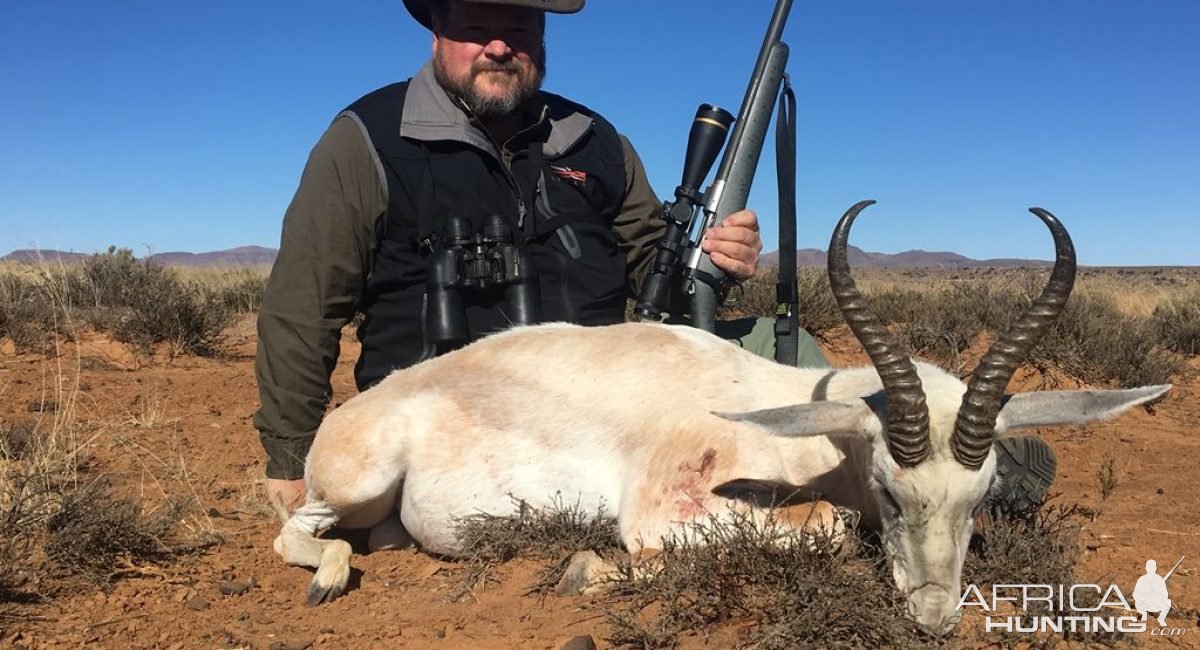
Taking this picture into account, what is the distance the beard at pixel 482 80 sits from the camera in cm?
558

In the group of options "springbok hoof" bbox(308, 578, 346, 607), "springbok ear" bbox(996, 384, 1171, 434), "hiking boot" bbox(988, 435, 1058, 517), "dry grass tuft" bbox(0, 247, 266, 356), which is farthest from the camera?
"dry grass tuft" bbox(0, 247, 266, 356)

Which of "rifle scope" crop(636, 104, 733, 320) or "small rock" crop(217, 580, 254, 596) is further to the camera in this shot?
"rifle scope" crop(636, 104, 733, 320)

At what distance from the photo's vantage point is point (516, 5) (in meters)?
5.46

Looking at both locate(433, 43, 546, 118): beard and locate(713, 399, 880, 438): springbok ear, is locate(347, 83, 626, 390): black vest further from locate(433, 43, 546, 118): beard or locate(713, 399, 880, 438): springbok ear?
locate(713, 399, 880, 438): springbok ear

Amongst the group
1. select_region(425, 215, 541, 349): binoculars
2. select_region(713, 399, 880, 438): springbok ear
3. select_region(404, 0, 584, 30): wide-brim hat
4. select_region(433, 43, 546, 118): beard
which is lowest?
select_region(713, 399, 880, 438): springbok ear

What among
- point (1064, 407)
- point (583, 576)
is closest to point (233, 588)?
point (583, 576)

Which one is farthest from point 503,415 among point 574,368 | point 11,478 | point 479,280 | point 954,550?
point 11,478

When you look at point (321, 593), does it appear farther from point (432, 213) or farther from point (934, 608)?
point (934, 608)

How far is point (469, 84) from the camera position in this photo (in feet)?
18.3

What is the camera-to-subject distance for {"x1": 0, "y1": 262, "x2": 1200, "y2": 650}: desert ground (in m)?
3.35

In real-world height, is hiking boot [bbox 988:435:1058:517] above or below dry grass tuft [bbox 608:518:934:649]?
above

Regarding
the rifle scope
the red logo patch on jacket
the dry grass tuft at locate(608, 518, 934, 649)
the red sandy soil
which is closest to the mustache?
the red logo patch on jacket

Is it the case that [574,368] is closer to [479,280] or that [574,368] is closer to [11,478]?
[479,280]

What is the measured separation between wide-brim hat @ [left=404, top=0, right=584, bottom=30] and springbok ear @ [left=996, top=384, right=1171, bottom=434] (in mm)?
3546
